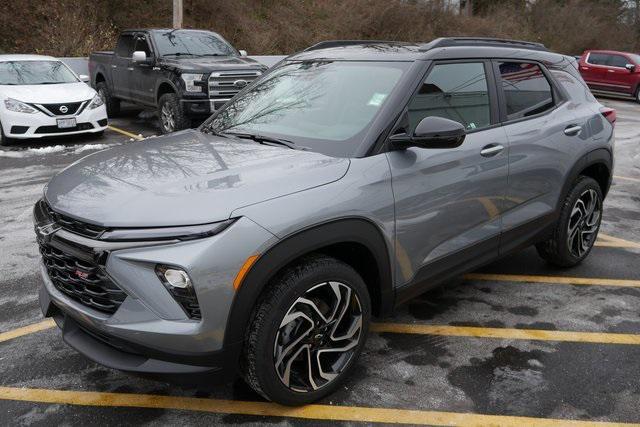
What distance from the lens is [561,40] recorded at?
35094 mm

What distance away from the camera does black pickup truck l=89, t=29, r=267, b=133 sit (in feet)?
31.1

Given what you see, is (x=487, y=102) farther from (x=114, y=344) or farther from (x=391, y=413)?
(x=114, y=344)

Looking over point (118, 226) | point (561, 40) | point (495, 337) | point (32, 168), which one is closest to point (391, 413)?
point (495, 337)

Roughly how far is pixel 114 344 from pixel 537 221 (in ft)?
9.64

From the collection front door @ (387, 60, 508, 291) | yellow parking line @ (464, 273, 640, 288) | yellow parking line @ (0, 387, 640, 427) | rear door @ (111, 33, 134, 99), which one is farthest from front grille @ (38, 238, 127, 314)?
rear door @ (111, 33, 134, 99)

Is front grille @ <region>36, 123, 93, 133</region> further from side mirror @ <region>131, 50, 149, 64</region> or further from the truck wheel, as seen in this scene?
side mirror @ <region>131, 50, 149, 64</region>

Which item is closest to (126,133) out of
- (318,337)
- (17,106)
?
(17,106)

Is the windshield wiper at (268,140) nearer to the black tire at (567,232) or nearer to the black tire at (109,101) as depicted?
the black tire at (567,232)

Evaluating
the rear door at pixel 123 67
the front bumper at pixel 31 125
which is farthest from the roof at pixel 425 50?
the rear door at pixel 123 67

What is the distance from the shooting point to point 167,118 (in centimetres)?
1005

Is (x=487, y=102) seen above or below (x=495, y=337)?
above

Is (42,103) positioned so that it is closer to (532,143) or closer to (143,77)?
(143,77)

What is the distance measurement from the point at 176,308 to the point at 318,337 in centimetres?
78

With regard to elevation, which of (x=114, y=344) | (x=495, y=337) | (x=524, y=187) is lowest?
(x=495, y=337)
